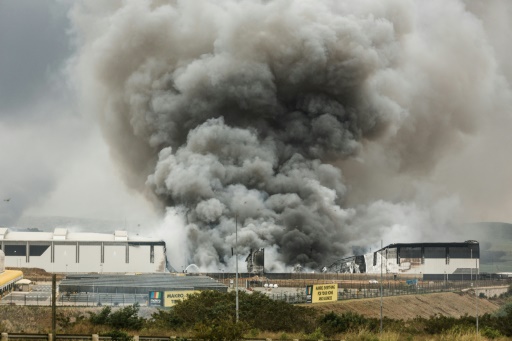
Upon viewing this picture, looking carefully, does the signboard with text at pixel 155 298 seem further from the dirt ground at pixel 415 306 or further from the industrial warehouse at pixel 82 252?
the industrial warehouse at pixel 82 252

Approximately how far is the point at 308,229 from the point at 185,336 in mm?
55929

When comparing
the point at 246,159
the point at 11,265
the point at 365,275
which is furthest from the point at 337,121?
the point at 11,265

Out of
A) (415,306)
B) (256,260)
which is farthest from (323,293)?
(256,260)

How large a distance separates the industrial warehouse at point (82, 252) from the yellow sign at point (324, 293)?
30754 millimetres

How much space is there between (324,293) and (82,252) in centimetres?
3510

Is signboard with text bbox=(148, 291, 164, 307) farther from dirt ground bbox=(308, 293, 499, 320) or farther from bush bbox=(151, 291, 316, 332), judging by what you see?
dirt ground bbox=(308, 293, 499, 320)

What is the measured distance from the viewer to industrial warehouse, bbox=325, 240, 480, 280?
302ft

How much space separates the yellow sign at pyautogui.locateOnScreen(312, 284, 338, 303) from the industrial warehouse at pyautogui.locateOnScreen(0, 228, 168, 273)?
30.8 metres

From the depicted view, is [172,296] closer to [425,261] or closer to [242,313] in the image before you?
[242,313]

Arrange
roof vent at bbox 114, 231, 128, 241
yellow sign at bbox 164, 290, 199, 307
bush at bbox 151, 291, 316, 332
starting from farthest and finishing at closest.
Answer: roof vent at bbox 114, 231, 128, 241 < yellow sign at bbox 164, 290, 199, 307 < bush at bbox 151, 291, 316, 332

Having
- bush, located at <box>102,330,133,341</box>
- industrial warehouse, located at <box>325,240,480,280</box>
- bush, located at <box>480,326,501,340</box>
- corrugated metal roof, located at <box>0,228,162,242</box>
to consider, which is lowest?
bush, located at <box>480,326,501,340</box>

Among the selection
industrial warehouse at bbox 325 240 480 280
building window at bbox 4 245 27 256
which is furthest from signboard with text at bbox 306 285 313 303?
building window at bbox 4 245 27 256

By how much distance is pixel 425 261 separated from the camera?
303ft

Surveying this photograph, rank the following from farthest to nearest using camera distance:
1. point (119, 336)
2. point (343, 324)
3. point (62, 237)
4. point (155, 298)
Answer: point (62, 237), point (155, 298), point (343, 324), point (119, 336)
